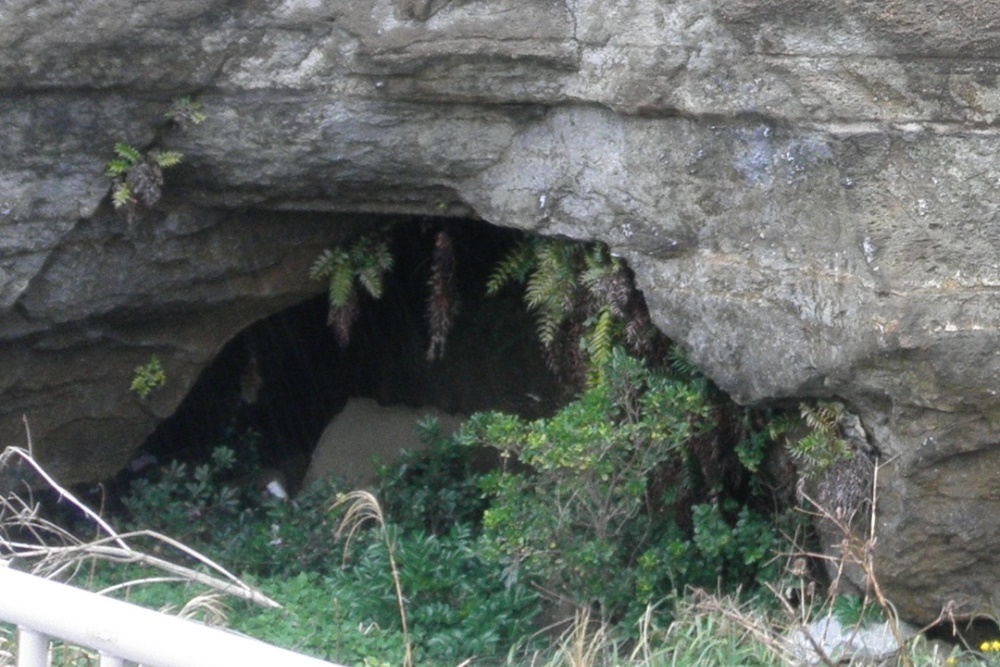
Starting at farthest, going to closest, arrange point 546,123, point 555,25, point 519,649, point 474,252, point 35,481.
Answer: point 474,252 < point 35,481 < point 519,649 < point 546,123 < point 555,25

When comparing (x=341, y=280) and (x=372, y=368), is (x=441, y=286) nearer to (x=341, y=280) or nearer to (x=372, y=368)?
(x=341, y=280)

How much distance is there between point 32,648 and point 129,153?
103 inches

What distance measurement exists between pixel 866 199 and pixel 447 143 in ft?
4.89

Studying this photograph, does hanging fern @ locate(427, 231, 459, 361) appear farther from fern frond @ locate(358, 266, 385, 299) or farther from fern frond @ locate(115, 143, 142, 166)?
fern frond @ locate(115, 143, 142, 166)

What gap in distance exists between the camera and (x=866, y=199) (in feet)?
12.1

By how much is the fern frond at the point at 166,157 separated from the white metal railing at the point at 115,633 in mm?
2538

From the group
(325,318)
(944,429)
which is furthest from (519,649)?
(325,318)

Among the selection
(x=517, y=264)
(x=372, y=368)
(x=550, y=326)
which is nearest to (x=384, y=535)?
(x=550, y=326)

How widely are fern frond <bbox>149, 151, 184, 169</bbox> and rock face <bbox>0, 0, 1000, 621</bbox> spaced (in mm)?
47

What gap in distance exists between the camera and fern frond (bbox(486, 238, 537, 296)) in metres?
5.10

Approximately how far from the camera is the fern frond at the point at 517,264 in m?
5.10

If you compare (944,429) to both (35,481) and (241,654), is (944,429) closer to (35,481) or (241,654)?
(241,654)

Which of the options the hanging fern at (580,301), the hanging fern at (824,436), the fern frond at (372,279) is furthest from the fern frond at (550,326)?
the hanging fern at (824,436)

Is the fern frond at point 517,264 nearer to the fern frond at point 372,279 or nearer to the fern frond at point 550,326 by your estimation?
the fern frond at point 550,326
